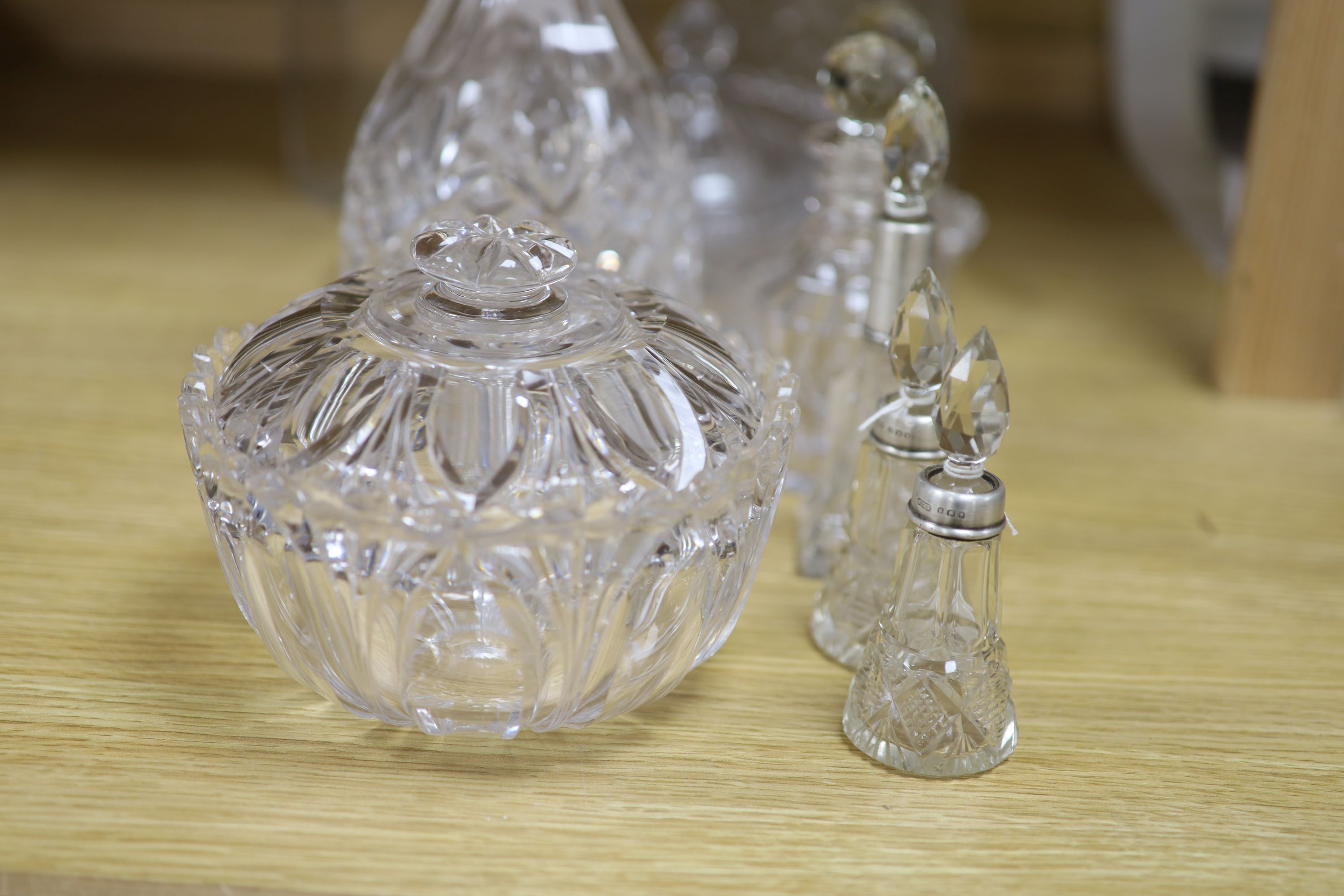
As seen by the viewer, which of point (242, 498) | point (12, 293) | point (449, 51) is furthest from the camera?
point (12, 293)

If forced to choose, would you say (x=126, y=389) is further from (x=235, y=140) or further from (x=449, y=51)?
(x=235, y=140)

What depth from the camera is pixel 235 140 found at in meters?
0.99

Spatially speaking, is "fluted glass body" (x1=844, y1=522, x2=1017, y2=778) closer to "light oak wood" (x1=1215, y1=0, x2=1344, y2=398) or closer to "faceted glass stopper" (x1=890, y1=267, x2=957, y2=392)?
"faceted glass stopper" (x1=890, y1=267, x2=957, y2=392)

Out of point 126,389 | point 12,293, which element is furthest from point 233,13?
point 126,389

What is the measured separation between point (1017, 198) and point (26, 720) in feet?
2.47

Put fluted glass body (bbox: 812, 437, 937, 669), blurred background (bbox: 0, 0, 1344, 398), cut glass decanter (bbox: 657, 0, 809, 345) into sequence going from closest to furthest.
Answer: fluted glass body (bbox: 812, 437, 937, 669)
blurred background (bbox: 0, 0, 1344, 398)
cut glass decanter (bbox: 657, 0, 809, 345)

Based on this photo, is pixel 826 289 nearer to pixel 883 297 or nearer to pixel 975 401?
pixel 883 297

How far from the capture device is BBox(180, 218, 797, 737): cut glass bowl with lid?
1.19 feet

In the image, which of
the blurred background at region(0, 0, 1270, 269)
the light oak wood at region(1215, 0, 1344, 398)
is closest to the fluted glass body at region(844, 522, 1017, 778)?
the light oak wood at region(1215, 0, 1344, 398)

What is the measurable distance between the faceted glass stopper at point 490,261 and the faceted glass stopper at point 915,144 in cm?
13

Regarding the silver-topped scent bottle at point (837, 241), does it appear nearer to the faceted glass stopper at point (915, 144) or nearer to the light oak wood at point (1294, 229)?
the faceted glass stopper at point (915, 144)

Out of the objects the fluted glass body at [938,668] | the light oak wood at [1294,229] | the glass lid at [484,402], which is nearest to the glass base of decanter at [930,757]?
the fluted glass body at [938,668]

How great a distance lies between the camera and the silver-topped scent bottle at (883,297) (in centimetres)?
46

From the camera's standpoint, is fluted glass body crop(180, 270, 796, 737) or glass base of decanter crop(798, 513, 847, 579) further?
glass base of decanter crop(798, 513, 847, 579)
